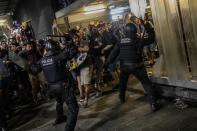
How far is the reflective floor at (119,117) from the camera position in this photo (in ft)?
20.9

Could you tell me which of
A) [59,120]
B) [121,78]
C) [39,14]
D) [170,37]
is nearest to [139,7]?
[170,37]

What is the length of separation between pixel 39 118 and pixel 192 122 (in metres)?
4.68

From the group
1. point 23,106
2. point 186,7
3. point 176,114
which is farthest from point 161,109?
point 23,106

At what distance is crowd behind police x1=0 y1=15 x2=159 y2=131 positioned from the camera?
668 cm

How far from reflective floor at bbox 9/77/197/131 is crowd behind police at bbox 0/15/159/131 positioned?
1.15 ft

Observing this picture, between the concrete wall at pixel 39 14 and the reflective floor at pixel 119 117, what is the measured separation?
23.4 feet

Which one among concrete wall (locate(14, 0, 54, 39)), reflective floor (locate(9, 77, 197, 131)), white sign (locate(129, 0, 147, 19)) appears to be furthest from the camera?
concrete wall (locate(14, 0, 54, 39))

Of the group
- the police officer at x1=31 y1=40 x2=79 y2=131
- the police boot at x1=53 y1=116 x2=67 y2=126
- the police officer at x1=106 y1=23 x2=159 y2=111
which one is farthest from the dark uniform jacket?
the police boot at x1=53 y1=116 x2=67 y2=126

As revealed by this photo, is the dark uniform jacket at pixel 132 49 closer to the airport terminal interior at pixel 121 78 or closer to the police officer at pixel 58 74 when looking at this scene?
the airport terminal interior at pixel 121 78

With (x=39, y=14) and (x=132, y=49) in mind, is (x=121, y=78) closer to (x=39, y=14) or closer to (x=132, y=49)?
(x=132, y=49)

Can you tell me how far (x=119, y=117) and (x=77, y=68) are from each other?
99.5 inches

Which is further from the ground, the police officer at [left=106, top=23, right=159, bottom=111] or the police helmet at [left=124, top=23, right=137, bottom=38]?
the police helmet at [left=124, top=23, right=137, bottom=38]

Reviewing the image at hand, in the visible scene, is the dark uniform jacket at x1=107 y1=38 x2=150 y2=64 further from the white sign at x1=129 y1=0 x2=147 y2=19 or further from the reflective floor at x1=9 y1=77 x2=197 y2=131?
the reflective floor at x1=9 y1=77 x2=197 y2=131

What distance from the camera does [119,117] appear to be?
736 cm
